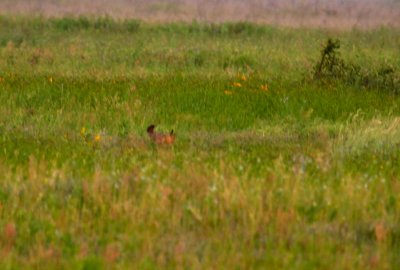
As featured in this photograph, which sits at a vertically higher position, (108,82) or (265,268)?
(265,268)

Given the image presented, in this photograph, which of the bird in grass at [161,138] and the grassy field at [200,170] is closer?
the grassy field at [200,170]

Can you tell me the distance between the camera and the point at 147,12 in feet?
122

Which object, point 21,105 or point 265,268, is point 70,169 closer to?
point 265,268

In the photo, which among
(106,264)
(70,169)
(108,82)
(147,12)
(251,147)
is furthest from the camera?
(147,12)

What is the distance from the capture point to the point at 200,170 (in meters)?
8.27

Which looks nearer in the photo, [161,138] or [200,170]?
[200,170]

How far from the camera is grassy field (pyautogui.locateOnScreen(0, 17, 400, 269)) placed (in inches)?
250

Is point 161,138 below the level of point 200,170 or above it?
below

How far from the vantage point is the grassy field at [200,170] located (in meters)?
6.34

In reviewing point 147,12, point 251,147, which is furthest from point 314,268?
point 147,12

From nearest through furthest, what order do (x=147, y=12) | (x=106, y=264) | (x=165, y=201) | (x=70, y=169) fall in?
1. (x=106, y=264)
2. (x=165, y=201)
3. (x=70, y=169)
4. (x=147, y=12)

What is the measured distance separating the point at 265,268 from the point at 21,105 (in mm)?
9081

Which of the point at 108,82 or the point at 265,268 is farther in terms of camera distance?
the point at 108,82

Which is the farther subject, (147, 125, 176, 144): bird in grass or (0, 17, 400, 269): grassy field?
(147, 125, 176, 144): bird in grass
